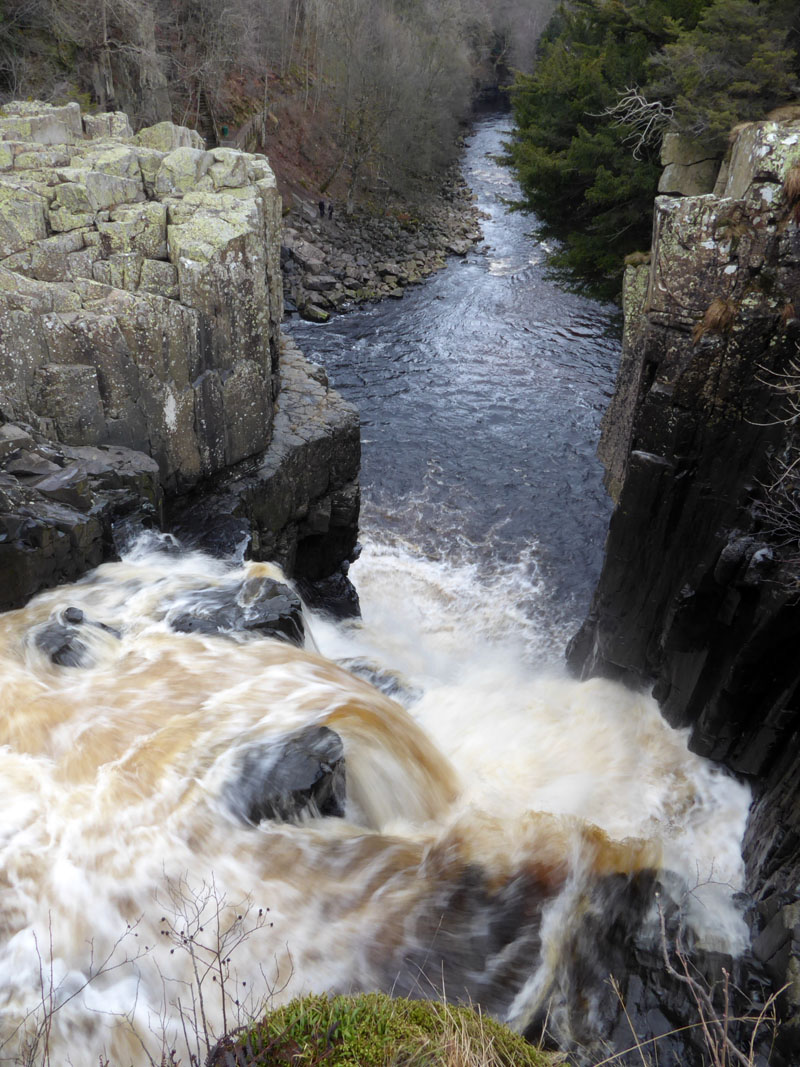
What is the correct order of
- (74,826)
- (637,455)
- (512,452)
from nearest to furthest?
1. (74,826)
2. (637,455)
3. (512,452)

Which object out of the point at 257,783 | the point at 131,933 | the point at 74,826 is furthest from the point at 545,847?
the point at 74,826

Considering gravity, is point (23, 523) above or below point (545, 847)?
above

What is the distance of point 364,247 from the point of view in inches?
1275

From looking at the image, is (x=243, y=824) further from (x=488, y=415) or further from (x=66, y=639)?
(x=488, y=415)

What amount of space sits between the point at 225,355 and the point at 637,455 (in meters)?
6.07

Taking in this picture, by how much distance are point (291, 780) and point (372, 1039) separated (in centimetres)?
267

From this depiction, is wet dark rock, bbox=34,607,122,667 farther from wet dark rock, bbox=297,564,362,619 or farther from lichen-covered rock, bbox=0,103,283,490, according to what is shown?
wet dark rock, bbox=297,564,362,619

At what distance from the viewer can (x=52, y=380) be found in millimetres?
10195

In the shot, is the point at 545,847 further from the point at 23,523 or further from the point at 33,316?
the point at 33,316

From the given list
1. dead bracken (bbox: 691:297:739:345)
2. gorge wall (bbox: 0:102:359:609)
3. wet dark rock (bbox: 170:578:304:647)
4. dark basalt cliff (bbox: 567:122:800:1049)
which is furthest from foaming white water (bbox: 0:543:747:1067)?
Result: dead bracken (bbox: 691:297:739:345)

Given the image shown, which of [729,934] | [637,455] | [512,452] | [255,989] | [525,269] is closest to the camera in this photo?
[255,989]

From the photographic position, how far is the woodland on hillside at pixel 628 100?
14.3 meters

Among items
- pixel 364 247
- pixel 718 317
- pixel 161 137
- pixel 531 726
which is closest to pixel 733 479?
pixel 718 317

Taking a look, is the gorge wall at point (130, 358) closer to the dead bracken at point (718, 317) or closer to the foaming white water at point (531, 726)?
the foaming white water at point (531, 726)
